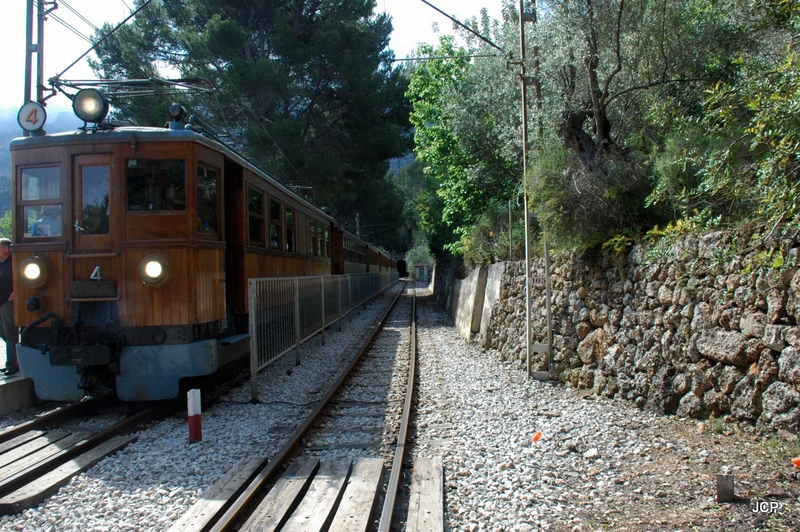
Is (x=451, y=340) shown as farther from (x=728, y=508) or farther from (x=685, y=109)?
(x=728, y=508)

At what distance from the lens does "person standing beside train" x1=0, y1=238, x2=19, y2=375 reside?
7156mm

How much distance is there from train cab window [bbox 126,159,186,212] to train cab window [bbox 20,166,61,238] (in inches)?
30.1

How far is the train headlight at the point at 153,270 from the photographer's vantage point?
5.78 metres

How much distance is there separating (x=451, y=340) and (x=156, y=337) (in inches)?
298

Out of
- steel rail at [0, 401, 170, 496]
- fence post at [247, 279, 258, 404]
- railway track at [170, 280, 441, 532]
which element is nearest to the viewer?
railway track at [170, 280, 441, 532]

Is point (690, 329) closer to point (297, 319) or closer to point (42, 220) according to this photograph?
point (297, 319)

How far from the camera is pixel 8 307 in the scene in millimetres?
7449

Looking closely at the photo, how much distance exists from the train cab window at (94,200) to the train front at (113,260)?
10 mm

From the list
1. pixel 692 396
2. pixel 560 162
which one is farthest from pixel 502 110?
pixel 692 396

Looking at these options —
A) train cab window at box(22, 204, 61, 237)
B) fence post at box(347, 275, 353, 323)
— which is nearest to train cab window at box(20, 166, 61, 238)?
train cab window at box(22, 204, 61, 237)

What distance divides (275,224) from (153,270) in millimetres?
3238

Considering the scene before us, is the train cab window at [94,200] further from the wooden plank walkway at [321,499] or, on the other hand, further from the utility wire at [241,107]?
the utility wire at [241,107]

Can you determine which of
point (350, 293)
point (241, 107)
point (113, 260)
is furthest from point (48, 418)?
point (241, 107)

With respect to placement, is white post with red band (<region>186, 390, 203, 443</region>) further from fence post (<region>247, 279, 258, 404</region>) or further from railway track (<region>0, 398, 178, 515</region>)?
fence post (<region>247, 279, 258, 404</region>)
